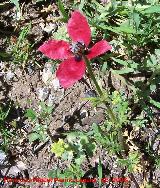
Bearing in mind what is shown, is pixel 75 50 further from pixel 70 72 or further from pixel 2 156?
pixel 2 156

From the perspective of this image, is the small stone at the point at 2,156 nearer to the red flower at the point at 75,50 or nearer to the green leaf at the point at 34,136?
the green leaf at the point at 34,136

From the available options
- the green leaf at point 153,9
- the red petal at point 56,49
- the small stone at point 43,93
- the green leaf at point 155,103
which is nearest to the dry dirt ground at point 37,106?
the small stone at point 43,93

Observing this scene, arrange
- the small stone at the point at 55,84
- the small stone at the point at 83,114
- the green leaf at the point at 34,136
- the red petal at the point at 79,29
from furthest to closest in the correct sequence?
the small stone at the point at 55,84 < the small stone at the point at 83,114 < the green leaf at the point at 34,136 < the red petal at the point at 79,29

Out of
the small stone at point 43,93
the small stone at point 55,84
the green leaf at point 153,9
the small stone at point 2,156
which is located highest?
the green leaf at point 153,9

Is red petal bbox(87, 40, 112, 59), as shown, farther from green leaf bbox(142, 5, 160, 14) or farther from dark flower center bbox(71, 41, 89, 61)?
green leaf bbox(142, 5, 160, 14)

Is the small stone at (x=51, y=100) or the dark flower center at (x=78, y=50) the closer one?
the dark flower center at (x=78, y=50)

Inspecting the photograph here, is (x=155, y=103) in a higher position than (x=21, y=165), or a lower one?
higher

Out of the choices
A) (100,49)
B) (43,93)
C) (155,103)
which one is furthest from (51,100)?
(100,49)

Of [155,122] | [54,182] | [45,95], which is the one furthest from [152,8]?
[54,182]
